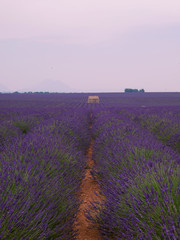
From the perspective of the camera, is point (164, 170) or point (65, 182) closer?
point (164, 170)

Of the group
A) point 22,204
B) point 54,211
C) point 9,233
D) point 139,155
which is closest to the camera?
point 9,233

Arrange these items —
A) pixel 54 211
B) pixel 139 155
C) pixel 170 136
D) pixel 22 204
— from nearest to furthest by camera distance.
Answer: pixel 22 204 < pixel 54 211 < pixel 139 155 < pixel 170 136

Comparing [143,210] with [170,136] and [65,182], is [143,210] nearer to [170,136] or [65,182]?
[65,182]

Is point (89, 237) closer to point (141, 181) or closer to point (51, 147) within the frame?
point (141, 181)

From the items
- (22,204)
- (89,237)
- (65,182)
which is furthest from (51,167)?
(22,204)

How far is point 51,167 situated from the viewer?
2.54 meters

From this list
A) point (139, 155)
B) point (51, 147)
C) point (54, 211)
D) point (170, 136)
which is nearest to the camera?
point (54, 211)

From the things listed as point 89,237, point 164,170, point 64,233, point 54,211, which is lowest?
point 89,237

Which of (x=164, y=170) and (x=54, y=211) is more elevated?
(x=164, y=170)

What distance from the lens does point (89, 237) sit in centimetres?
223

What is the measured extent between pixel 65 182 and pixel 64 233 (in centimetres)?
72

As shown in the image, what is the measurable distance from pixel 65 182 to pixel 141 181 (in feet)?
3.00

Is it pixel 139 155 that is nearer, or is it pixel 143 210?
pixel 143 210

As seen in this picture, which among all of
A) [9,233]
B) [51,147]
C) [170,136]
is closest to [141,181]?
[9,233]
